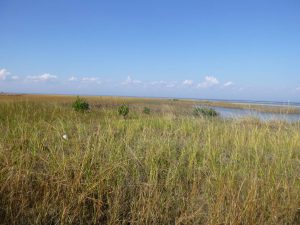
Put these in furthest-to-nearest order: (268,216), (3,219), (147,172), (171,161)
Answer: (171,161) → (147,172) → (268,216) → (3,219)

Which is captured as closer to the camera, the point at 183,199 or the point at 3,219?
the point at 3,219

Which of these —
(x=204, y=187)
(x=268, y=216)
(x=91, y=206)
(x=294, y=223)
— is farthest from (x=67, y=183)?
(x=294, y=223)

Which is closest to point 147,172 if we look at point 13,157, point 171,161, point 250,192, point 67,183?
point 171,161

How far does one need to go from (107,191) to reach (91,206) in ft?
0.64

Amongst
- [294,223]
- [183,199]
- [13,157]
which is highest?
[13,157]

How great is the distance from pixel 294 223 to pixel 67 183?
6.98 ft

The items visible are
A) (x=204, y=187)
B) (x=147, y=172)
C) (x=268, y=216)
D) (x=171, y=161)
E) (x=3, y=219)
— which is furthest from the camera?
(x=171, y=161)

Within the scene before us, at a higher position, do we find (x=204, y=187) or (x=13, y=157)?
(x=13, y=157)

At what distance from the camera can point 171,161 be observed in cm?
368

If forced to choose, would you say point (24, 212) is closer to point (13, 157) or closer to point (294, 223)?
point (13, 157)

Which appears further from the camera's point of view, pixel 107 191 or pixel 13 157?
pixel 13 157

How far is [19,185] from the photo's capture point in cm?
263

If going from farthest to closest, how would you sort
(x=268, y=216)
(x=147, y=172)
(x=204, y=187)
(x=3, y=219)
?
(x=147, y=172) < (x=204, y=187) < (x=268, y=216) < (x=3, y=219)

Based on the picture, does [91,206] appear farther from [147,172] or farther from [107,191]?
[147,172]
